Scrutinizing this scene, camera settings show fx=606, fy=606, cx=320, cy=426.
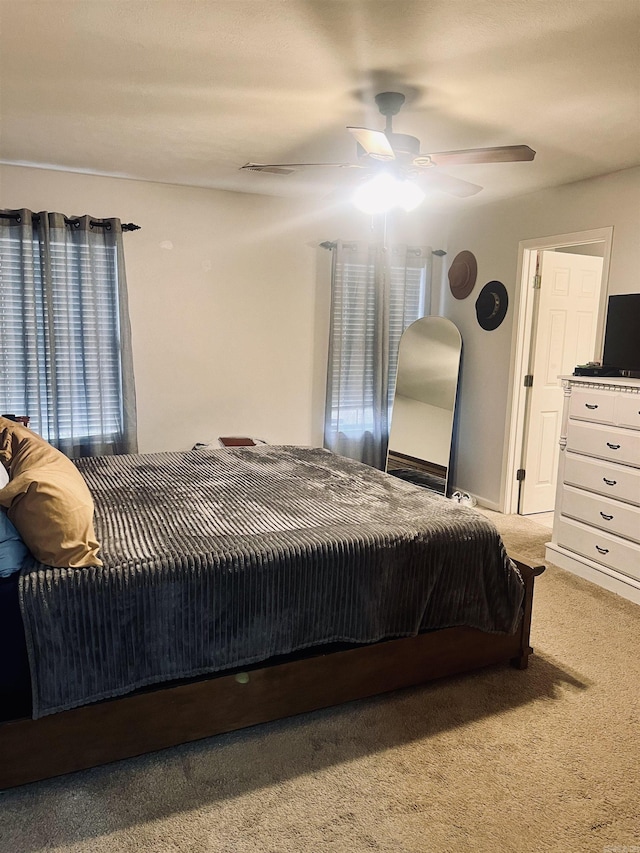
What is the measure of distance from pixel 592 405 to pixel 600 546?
2.62ft

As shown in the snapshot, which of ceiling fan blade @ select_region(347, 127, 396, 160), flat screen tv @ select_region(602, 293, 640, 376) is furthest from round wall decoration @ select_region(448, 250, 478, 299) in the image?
ceiling fan blade @ select_region(347, 127, 396, 160)

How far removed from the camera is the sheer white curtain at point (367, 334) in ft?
16.6

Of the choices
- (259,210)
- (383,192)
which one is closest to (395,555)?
(383,192)

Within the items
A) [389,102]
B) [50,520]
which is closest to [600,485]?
[389,102]

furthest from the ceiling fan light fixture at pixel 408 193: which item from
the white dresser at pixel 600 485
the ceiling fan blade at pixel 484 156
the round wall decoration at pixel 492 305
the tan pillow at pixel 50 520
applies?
the round wall decoration at pixel 492 305

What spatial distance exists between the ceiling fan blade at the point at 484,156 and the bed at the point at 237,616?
150cm

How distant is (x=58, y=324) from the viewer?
4184mm

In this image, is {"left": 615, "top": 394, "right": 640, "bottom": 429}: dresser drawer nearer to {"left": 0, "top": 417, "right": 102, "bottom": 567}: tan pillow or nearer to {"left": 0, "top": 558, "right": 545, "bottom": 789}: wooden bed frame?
{"left": 0, "top": 558, "right": 545, "bottom": 789}: wooden bed frame

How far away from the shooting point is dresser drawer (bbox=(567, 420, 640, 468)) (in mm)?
3203

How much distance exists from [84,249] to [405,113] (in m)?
2.40

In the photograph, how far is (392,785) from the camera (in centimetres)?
188

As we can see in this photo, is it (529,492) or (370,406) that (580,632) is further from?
(370,406)

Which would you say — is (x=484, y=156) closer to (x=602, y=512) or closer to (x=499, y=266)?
(x=602, y=512)

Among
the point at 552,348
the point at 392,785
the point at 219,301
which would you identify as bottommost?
the point at 392,785
